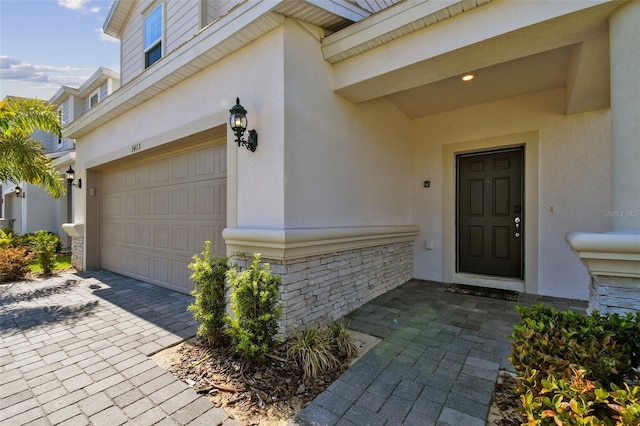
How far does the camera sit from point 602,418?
115cm

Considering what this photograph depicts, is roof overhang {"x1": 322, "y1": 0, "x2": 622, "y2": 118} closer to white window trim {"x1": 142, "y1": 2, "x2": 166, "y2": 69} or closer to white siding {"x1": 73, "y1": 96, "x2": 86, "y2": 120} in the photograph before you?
white window trim {"x1": 142, "y1": 2, "x2": 166, "y2": 69}

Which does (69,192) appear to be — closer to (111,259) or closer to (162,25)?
(111,259)

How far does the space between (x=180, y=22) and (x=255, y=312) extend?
19.7 ft

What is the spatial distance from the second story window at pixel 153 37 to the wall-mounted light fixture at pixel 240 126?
4706 millimetres

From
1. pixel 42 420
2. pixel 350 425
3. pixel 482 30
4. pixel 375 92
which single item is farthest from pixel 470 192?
pixel 42 420

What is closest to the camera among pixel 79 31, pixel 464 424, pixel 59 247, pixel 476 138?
pixel 464 424

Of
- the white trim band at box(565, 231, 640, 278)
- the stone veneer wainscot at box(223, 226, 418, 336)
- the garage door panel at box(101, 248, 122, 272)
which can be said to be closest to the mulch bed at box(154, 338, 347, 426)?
the stone veneer wainscot at box(223, 226, 418, 336)

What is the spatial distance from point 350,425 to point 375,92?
11.7 feet

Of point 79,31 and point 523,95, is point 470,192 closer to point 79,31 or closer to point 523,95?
point 523,95

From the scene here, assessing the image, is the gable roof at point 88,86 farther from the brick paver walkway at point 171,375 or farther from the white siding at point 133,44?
the brick paver walkway at point 171,375

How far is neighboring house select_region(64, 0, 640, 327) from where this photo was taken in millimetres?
2621

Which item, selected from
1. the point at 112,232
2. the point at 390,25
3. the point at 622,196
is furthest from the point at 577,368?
the point at 112,232

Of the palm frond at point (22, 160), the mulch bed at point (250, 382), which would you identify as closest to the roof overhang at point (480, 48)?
the mulch bed at point (250, 382)

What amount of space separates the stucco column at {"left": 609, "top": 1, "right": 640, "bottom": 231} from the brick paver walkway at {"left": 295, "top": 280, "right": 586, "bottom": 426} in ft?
5.18
